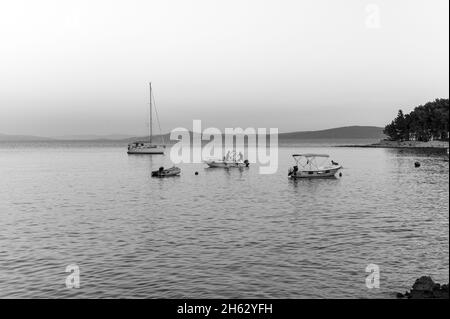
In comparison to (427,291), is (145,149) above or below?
above

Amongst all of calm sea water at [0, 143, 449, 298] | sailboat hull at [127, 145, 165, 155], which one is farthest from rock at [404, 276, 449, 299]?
sailboat hull at [127, 145, 165, 155]

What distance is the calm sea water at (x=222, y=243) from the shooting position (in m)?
23.0

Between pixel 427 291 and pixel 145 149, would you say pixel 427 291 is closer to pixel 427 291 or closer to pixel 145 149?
pixel 427 291

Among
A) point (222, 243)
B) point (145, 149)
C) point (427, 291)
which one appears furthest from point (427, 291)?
point (145, 149)

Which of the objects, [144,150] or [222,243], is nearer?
[222,243]

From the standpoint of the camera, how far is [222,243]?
32188 mm

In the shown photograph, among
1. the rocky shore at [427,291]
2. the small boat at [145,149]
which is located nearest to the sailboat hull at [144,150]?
the small boat at [145,149]

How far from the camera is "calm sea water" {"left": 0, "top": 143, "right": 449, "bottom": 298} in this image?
23.0 m

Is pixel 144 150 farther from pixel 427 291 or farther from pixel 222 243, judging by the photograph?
pixel 427 291

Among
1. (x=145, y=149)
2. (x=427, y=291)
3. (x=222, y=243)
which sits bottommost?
(x=222, y=243)

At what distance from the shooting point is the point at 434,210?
47938 millimetres

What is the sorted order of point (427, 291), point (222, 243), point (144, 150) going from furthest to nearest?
1. point (144, 150)
2. point (222, 243)
3. point (427, 291)

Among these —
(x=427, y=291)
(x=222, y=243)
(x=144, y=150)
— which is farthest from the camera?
(x=144, y=150)

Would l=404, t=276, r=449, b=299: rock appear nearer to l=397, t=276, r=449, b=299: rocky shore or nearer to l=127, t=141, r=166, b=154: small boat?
l=397, t=276, r=449, b=299: rocky shore
